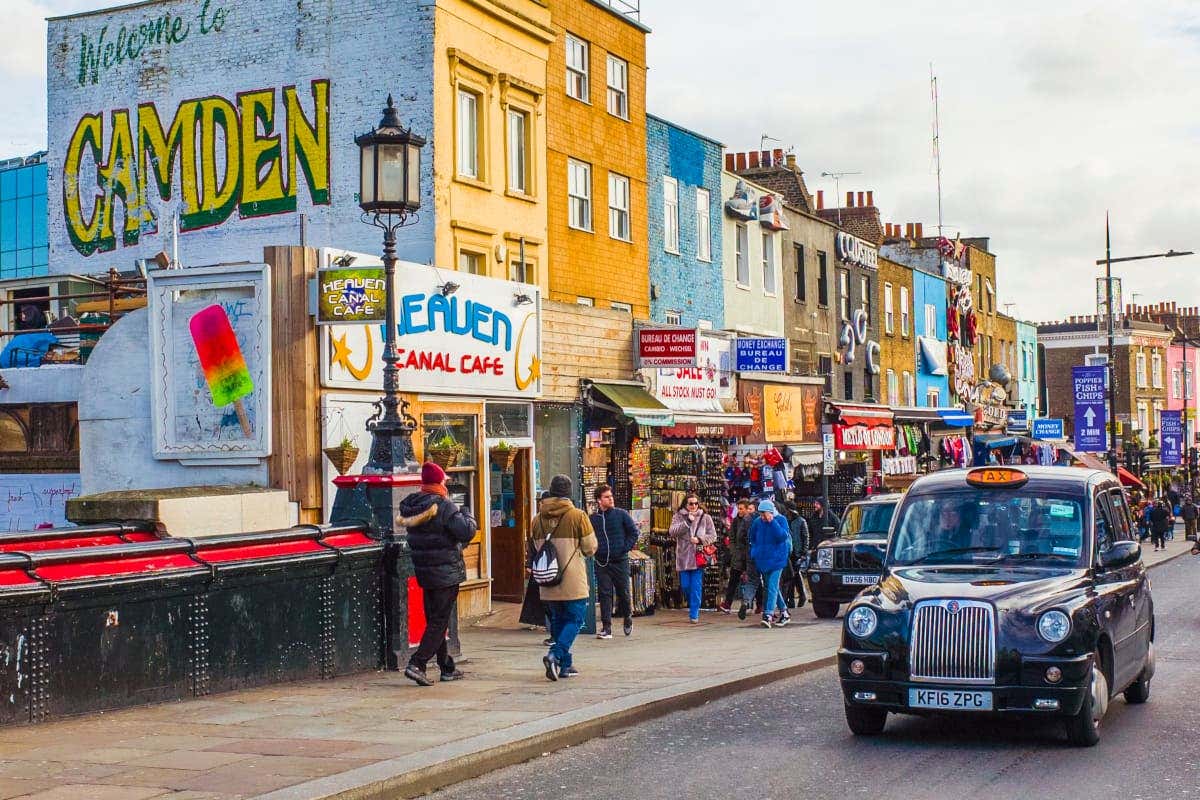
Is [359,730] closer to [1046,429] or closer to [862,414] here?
[862,414]

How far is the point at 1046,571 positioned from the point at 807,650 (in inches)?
245

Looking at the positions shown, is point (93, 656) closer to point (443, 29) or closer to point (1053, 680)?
point (1053, 680)

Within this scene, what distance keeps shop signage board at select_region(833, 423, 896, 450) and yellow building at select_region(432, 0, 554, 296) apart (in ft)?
29.7

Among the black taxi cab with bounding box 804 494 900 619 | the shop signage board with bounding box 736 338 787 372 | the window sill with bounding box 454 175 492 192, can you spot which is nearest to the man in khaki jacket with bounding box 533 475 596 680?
the black taxi cab with bounding box 804 494 900 619

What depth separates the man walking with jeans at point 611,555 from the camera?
1880 cm

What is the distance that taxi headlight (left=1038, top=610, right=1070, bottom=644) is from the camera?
10.1 metres

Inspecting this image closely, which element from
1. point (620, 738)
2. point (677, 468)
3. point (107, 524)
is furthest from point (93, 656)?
point (677, 468)

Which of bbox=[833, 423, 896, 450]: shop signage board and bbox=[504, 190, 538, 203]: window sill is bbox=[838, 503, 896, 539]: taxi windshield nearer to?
bbox=[504, 190, 538, 203]: window sill

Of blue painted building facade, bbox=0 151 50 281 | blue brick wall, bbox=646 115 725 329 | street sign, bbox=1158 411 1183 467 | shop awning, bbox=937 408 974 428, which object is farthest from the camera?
street sign, bbox=1158 411 1183 467

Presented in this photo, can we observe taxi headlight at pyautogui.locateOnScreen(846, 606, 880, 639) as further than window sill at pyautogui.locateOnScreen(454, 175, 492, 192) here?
No

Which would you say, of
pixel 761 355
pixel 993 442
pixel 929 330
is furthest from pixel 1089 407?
pixel 761 355

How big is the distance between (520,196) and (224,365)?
9.98m

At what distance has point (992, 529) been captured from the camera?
38.0 feet

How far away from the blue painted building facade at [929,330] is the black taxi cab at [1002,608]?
37265mm
